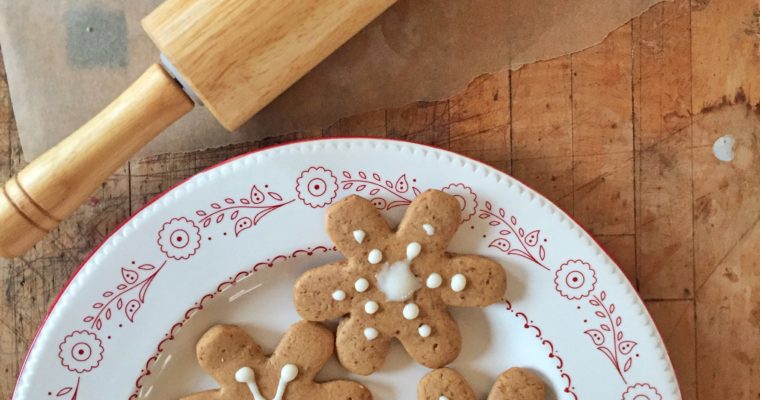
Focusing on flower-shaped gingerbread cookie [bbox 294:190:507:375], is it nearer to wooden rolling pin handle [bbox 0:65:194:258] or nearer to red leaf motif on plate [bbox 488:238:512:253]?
red leaf motif on plate [bbox 488:238:512:253]

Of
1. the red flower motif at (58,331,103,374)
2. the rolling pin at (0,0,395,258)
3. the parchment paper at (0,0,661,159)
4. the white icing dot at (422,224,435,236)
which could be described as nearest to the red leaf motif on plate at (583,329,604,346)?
the white icing dot at (422,224,435,236)

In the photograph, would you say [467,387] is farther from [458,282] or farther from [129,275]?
[129,275]

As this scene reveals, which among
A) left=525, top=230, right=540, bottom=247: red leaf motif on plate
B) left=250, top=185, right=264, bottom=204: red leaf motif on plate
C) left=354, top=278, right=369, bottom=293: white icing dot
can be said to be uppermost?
left=250, top=185, right=264, bottom=204: red leaf motif on plate

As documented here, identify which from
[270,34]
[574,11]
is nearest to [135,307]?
[270,34]

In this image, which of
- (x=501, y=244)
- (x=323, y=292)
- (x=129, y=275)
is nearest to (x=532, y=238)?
(x=501, y=244)

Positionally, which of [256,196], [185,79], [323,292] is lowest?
[323,292]

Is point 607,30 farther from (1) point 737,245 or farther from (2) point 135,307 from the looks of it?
(2) point 135,307

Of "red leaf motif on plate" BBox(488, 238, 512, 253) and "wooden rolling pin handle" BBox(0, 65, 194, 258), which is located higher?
"wooden rolling pin handle" BBox(0, 65, 194, 258)
